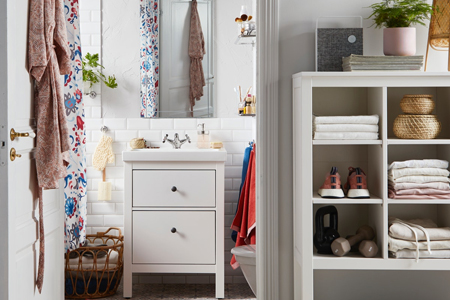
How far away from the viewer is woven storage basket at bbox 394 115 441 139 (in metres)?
1.84

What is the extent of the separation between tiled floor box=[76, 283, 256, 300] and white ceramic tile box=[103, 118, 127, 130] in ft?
3.75

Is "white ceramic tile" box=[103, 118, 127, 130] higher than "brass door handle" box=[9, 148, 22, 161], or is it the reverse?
"white ceramic tile" box=[103, 118, 127, 130]

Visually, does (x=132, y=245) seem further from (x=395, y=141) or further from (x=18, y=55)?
(x=395, y=141)

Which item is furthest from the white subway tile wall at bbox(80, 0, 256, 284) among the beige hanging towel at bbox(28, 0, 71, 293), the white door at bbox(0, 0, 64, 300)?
the beige hanging towel at bbox(28, 0, 71, 293)

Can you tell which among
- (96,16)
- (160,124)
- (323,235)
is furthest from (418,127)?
(96,16)

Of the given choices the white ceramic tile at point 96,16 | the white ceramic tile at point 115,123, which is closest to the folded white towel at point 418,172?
A: the white ceramic tile at point 115,123

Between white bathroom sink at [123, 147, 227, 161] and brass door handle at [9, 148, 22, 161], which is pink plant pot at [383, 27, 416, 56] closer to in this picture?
white bathroom sink at [123, 147, 227, 161]

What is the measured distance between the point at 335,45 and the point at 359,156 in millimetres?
510

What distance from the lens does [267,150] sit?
2.08 m

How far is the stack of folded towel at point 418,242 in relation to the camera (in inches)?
71.4

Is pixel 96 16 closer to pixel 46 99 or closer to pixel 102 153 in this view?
pixel 102 153

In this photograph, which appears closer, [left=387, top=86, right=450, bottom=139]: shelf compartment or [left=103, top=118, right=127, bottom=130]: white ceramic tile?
[left=387, top=86, right=450, bottom=139]: shelf compartment

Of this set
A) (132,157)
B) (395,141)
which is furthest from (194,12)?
(395,141)
